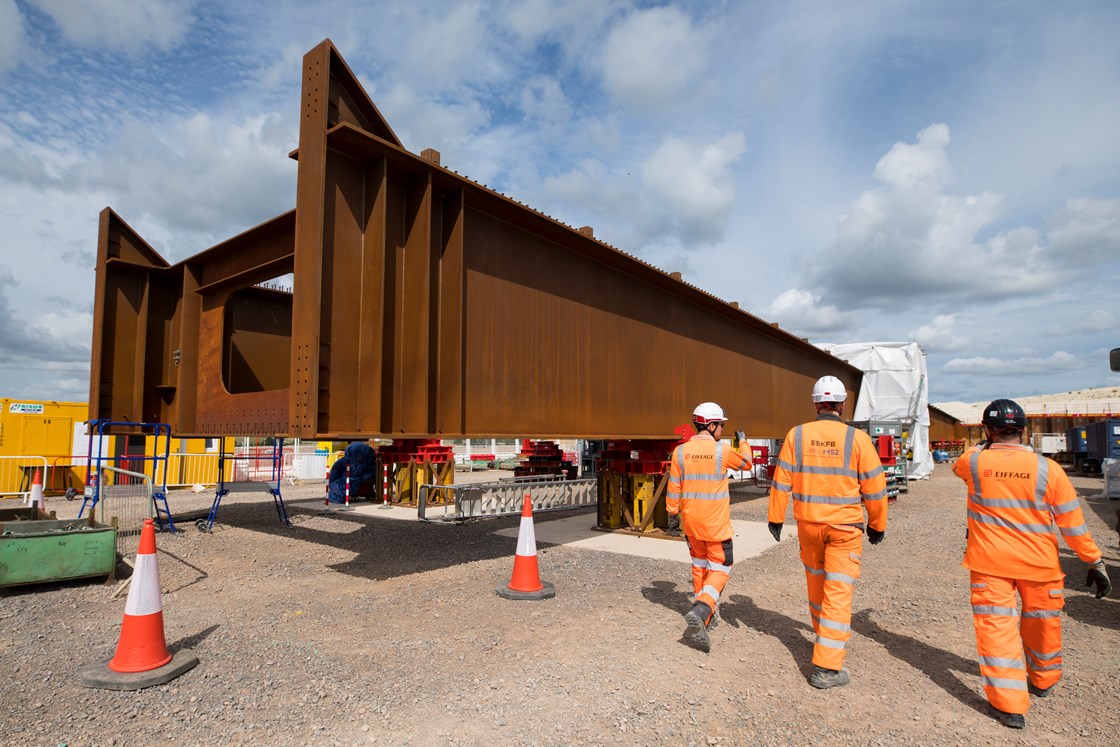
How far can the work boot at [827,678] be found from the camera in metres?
4.15

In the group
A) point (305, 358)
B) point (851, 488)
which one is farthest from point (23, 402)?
point (851, 488)

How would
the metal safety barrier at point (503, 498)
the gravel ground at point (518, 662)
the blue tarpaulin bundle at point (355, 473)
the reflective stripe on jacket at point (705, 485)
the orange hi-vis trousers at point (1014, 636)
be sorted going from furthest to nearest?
1. the blue tarpaulin bundle at point (355, 473)
2. the metal safety barrier at point (503, 498)
3. the reflective stripe on jacket at point (705, 485)
4. the orange hi-vis trousers at point (1014, 636)
5. the gravel ground at point (518, 662)

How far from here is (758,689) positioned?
13.6ft

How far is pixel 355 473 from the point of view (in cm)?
1549

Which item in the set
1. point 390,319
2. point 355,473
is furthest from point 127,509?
point 390,319

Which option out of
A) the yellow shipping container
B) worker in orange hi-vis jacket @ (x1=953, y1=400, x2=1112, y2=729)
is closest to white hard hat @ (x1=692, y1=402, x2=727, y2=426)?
worker in orange hi-vis jacket @ (x1=953, y1=400, x2=1112, y2=729)

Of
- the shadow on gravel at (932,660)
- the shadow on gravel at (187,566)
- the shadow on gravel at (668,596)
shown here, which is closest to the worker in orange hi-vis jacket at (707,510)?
the shadow on gravel at (668,596)

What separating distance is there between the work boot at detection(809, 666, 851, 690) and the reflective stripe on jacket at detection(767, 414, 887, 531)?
954 millimetres

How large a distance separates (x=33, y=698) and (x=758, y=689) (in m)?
4.49

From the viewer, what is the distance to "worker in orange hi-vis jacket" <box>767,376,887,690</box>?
419 centimetres

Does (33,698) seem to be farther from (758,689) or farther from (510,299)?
(510,299)

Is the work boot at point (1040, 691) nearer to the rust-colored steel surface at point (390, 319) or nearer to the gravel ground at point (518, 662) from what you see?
the gravel ground at point (518, 662)

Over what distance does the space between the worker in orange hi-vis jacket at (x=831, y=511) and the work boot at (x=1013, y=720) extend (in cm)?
84

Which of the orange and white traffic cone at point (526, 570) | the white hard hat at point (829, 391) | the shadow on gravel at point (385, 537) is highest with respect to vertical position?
the white hard hat at point (829, 391)
